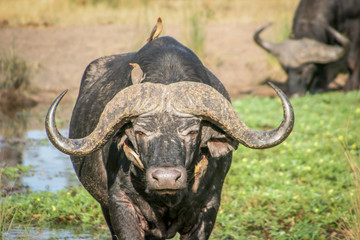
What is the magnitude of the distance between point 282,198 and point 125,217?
267 cm

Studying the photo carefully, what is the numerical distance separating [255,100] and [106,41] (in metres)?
5.58

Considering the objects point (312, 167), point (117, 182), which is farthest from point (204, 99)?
point (312, 167)

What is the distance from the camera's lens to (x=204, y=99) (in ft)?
11.9

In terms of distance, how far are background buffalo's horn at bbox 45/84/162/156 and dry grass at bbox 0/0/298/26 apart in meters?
12.3

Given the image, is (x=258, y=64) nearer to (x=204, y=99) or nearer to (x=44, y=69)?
(x=44, y=69)

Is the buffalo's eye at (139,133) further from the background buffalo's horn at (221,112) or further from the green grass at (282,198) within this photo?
the green grass at (282,198)

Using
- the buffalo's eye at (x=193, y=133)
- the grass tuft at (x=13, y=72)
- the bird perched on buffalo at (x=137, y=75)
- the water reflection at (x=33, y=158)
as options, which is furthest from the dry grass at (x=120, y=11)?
the buffalo's eye at (x=193, y=133)

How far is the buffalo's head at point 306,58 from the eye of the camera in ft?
42.5

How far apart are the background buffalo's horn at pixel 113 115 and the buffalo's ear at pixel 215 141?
1.33ft

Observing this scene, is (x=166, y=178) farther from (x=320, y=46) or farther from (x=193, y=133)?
(x=320, y=46)

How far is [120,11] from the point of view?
21219 mm

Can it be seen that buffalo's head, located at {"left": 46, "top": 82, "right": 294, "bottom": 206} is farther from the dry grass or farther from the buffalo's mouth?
the dry grass

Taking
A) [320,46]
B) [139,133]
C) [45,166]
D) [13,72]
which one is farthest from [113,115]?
[320,46]

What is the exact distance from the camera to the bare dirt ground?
45.9ft
